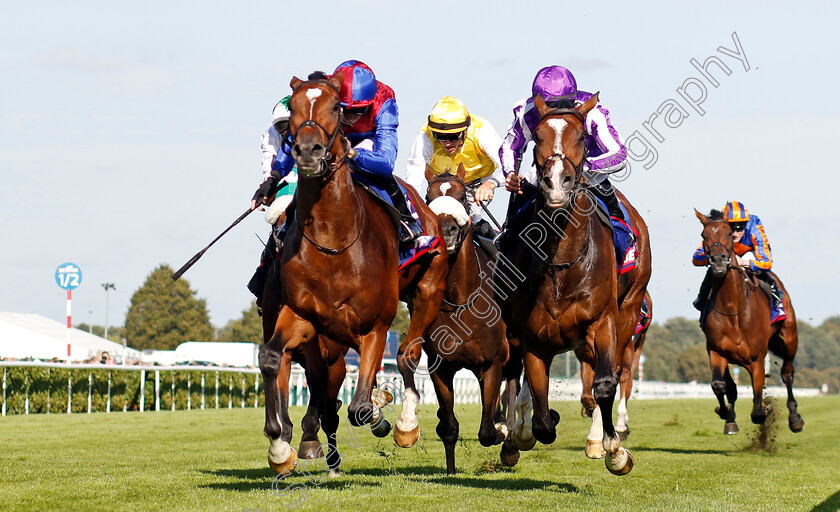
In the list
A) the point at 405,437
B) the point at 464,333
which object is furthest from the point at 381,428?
the point at 464,333

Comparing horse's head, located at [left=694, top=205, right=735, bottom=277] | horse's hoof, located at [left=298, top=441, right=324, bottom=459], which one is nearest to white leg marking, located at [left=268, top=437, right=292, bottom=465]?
horse's hoof, located at [left=298, top=441, right=324, bottom=459]

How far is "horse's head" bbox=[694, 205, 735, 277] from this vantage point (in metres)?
12.6

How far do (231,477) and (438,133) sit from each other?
313 centimetres

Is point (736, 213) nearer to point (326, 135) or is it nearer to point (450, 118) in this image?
point (450, 118)

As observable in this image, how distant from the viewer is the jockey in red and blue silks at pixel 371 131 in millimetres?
6801

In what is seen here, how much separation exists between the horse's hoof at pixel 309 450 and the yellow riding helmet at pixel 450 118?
105 inches

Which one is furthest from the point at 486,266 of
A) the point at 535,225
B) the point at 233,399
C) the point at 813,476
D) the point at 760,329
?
the point at 233,399

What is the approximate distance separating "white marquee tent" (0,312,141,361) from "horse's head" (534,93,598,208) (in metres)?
36.7

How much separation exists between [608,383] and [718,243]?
6.57m

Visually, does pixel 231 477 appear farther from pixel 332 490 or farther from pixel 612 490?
pixel 612 490

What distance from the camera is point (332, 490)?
6715 mm

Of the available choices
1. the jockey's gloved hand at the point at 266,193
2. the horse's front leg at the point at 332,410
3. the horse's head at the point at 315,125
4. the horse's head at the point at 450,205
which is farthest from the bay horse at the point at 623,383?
the horse's head at the point at 315,125

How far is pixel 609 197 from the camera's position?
24.7 ft

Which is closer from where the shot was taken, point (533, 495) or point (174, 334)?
point (533, 495)
